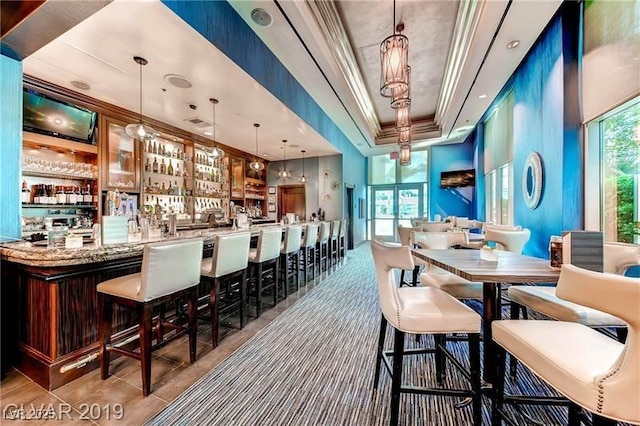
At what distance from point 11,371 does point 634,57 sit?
18.9ft

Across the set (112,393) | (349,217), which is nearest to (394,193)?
(349,217)

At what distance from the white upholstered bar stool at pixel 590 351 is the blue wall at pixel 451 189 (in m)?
8.17

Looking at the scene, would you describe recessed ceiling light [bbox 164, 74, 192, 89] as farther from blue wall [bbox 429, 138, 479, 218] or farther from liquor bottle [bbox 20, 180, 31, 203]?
blue wall [bbox 429, 138, 479, 218]

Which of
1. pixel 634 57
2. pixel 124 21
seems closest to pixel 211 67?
pixel 124 21

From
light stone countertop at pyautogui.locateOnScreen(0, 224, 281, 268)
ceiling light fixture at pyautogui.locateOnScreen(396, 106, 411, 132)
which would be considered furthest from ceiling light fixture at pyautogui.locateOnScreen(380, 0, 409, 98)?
light stone countertop at pyautogui.locateOnScreen(0, 224, 281, 268)

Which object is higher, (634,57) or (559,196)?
(634,57)

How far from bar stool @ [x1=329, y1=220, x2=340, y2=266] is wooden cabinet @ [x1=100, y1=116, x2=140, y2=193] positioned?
12.2ft

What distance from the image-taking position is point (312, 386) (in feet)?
5.95

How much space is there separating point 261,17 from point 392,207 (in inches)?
313

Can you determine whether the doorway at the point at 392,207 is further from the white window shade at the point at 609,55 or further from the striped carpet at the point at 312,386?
the striped carpet at the point at 312,386

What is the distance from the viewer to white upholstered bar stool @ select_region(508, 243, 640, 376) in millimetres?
1542

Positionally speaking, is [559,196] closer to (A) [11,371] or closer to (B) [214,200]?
(A) [11,371]

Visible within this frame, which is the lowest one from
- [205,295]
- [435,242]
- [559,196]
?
[205,295]

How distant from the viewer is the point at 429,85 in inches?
207
